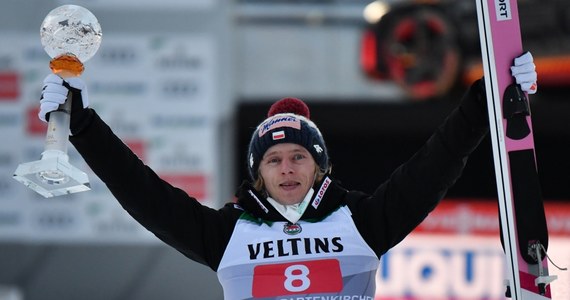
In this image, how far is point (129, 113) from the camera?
10.8 metres

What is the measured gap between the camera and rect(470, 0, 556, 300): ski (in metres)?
3.39

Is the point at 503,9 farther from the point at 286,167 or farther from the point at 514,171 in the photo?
the point at 286,167

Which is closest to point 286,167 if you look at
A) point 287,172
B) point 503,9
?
point 287,172

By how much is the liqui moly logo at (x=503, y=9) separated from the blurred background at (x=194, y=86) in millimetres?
6945

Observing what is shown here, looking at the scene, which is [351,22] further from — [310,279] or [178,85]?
[310,279]

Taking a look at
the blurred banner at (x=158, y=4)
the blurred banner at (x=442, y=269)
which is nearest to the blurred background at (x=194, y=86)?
the blurred banner at (x=158, y=4)

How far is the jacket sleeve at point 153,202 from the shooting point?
3441 mm

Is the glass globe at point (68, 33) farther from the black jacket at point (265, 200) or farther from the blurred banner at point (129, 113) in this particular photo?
the blurred banner at point (129, 113)

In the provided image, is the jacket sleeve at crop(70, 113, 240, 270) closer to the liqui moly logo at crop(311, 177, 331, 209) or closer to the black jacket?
the black jacket

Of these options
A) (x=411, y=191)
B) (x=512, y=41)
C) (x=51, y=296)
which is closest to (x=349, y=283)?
(x=411, y=191)

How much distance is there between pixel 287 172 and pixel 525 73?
0.80m

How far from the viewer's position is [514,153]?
3.51m

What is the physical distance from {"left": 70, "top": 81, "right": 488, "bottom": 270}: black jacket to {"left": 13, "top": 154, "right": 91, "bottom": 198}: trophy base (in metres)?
0.16

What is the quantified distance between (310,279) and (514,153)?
747 mm
